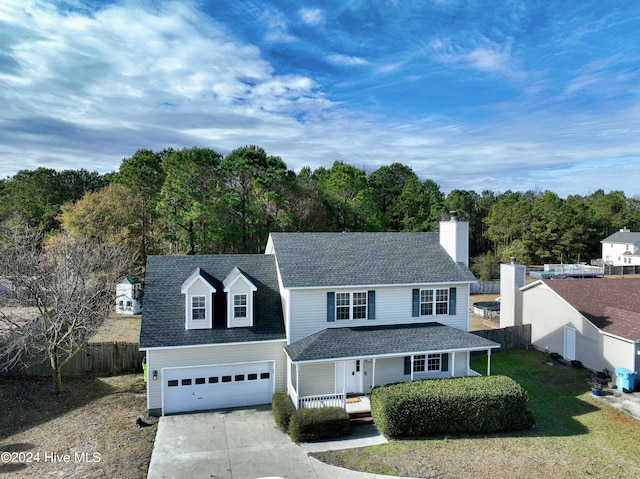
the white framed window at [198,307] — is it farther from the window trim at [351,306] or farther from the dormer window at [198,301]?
the window trim at [351,306]

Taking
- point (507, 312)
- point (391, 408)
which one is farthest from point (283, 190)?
point (391, 408)

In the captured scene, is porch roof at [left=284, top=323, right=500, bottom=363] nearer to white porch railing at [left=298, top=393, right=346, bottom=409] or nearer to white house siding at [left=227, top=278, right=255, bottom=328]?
white porch railing at [left=298, top=393, right=346, bottom=409]

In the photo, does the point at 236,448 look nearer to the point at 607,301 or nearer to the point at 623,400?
the point at 623,400

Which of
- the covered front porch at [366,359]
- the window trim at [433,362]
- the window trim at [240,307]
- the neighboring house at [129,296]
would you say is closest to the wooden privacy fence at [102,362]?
the window trim at [240,307]

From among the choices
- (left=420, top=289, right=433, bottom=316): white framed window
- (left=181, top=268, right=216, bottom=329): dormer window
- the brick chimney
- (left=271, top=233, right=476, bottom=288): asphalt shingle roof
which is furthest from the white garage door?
the brick chimney

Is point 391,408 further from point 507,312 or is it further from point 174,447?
point 507,312
